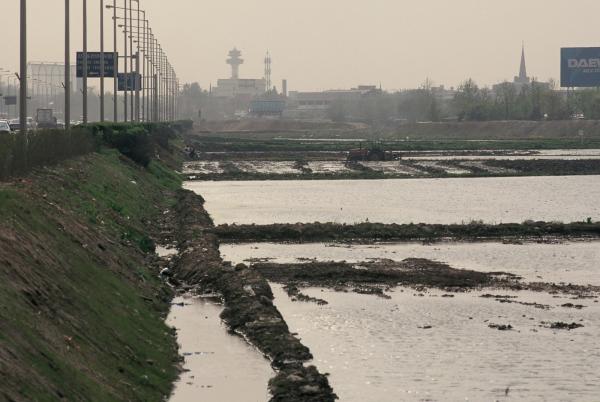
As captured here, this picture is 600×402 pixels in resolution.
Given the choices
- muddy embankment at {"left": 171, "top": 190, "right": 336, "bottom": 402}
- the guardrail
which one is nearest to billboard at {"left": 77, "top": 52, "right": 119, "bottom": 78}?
the guardrail

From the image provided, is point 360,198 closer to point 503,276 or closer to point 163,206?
point 163,206

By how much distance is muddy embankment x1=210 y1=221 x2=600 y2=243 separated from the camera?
148 feet

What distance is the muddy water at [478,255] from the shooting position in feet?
119

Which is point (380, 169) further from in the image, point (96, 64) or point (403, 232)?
point (403, 232)

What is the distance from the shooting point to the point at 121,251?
31.7 m

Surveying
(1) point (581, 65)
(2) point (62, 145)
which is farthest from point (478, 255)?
(1) point (581, 65)

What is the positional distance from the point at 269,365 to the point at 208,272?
10.1m

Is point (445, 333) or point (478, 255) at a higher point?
point (478, 255)

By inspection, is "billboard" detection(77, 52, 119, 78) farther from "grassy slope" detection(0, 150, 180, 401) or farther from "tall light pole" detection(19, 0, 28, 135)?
"grassy slope" detection(0, 150, 180, 401)

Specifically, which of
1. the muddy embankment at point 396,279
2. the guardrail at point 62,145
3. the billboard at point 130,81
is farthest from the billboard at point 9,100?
the muddy embankment at point 396,279

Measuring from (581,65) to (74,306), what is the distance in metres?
169

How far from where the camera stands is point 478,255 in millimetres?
40094

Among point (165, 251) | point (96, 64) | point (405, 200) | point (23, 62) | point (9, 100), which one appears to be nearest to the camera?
point (165, 251)

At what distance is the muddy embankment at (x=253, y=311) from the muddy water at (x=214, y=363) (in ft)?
0.90
